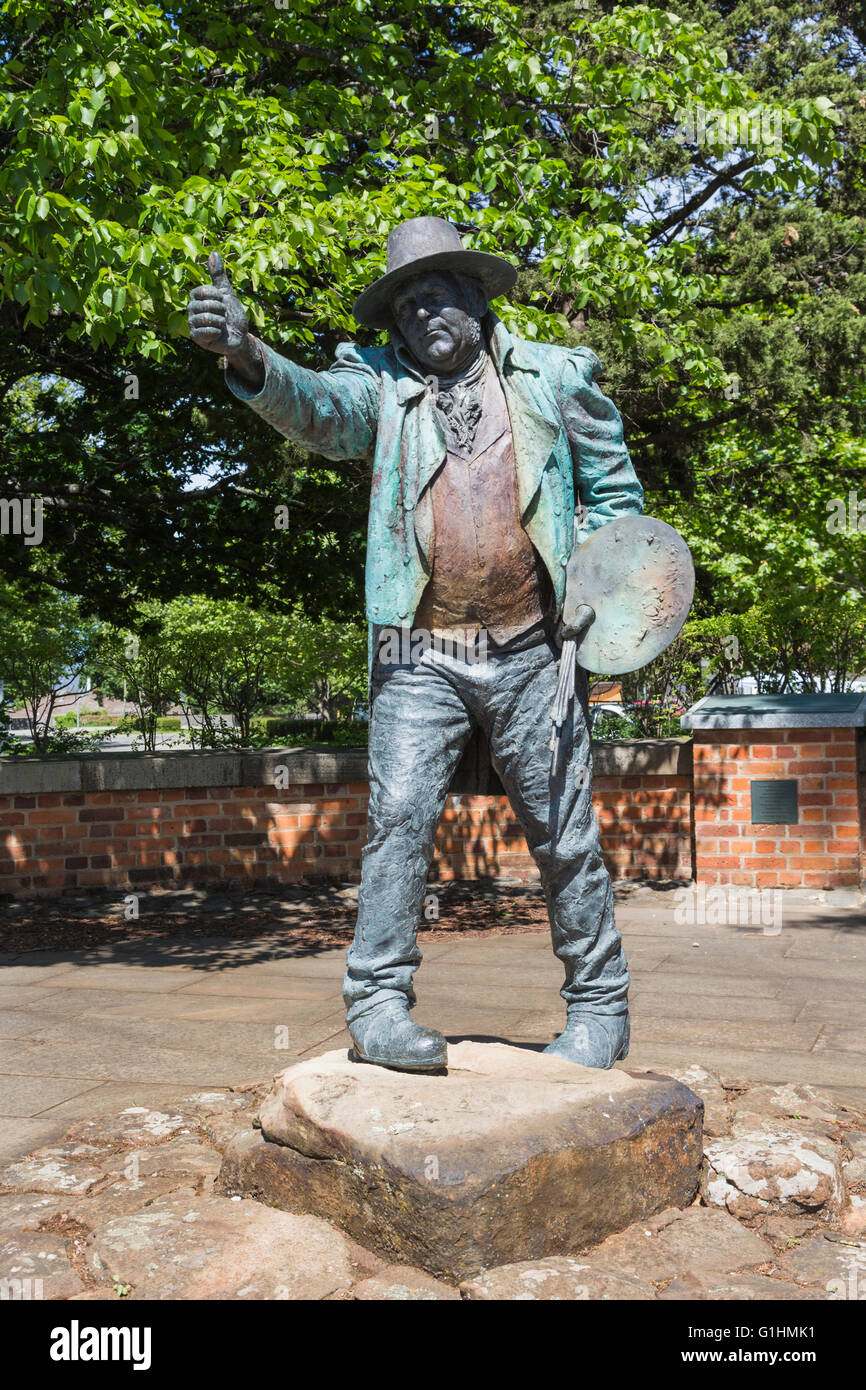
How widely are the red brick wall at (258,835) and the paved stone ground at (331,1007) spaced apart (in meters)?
1.40

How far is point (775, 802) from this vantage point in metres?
8.73

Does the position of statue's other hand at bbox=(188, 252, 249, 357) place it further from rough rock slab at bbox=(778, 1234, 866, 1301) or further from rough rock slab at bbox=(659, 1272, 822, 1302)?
rough rock slab at bbox=(778, 1234, 866, 1301)

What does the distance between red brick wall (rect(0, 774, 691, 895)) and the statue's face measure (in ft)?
19.5

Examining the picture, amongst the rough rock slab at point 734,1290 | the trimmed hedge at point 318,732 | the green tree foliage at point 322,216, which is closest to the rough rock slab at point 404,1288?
the rough rock slab at point 734,1290

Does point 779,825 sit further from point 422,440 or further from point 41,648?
point 41,648

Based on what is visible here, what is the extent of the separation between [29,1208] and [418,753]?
5.05 ft

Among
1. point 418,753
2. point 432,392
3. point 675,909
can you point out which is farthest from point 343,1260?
point 675,909

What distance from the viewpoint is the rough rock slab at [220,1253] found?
275 centimetres

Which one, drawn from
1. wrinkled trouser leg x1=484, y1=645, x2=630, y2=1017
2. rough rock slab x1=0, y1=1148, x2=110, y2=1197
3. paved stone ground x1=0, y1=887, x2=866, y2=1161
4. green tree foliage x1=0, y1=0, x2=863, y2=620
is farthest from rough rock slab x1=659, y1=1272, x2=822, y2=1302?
green tree foliage x1=0, y1=0, x2=863, y2=620

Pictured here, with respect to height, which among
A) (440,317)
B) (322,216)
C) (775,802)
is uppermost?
(322,216)

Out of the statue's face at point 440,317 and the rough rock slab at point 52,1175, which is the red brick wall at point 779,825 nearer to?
the statue's face at point 440,317

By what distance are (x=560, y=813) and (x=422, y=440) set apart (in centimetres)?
111

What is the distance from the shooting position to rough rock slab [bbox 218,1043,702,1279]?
9.35ft

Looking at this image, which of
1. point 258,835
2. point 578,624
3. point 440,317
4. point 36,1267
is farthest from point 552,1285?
point 258,835
